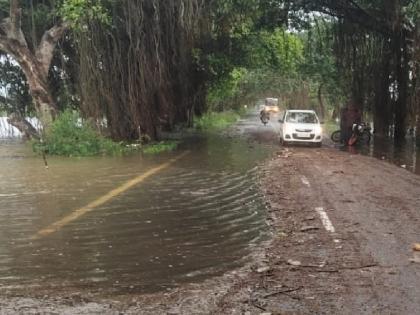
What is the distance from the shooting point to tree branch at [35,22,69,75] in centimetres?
2317

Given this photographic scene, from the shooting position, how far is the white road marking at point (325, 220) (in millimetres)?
8336

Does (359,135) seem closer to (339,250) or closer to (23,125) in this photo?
(23,125)

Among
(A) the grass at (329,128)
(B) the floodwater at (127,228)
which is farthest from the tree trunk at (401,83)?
(B) the floodwater at (127,228)

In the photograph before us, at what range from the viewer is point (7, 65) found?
96.9 ft

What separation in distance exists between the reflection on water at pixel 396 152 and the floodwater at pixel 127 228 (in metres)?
5.18

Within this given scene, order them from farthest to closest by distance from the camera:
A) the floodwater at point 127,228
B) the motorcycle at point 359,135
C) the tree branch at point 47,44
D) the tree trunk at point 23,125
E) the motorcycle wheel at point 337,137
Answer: the motorcycle wheel at point 337,137 < the tree trunk at point 23,125 < the motorcycle at point 359,135 < the tree branch at point 47,44 < the floodwater at point 127,228

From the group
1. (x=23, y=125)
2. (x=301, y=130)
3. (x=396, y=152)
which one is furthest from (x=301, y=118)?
(x=23, y=125)

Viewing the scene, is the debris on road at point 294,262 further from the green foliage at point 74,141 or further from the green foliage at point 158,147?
the green foliage at point 158,147

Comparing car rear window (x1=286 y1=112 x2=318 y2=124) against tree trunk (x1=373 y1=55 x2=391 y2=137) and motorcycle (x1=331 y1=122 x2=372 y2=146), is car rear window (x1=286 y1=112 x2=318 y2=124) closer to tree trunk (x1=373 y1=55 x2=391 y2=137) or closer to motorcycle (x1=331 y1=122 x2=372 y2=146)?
motorcycle (x1=331 y1=122 x2=372 y2=146)

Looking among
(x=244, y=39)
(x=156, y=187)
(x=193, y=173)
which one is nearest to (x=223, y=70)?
(x=244, y=39)

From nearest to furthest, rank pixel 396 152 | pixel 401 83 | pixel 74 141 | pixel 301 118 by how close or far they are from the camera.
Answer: pixel 74 141
pixel 396 152
pixel 301 118
pixel 401 83

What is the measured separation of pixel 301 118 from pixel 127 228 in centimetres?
1733

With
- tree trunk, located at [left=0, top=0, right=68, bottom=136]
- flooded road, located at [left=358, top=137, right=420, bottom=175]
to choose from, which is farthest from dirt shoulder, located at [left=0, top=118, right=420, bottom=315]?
tree trunk, located at [left=0, top=0, right=68, bottom=136]

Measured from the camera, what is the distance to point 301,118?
82.3ft
